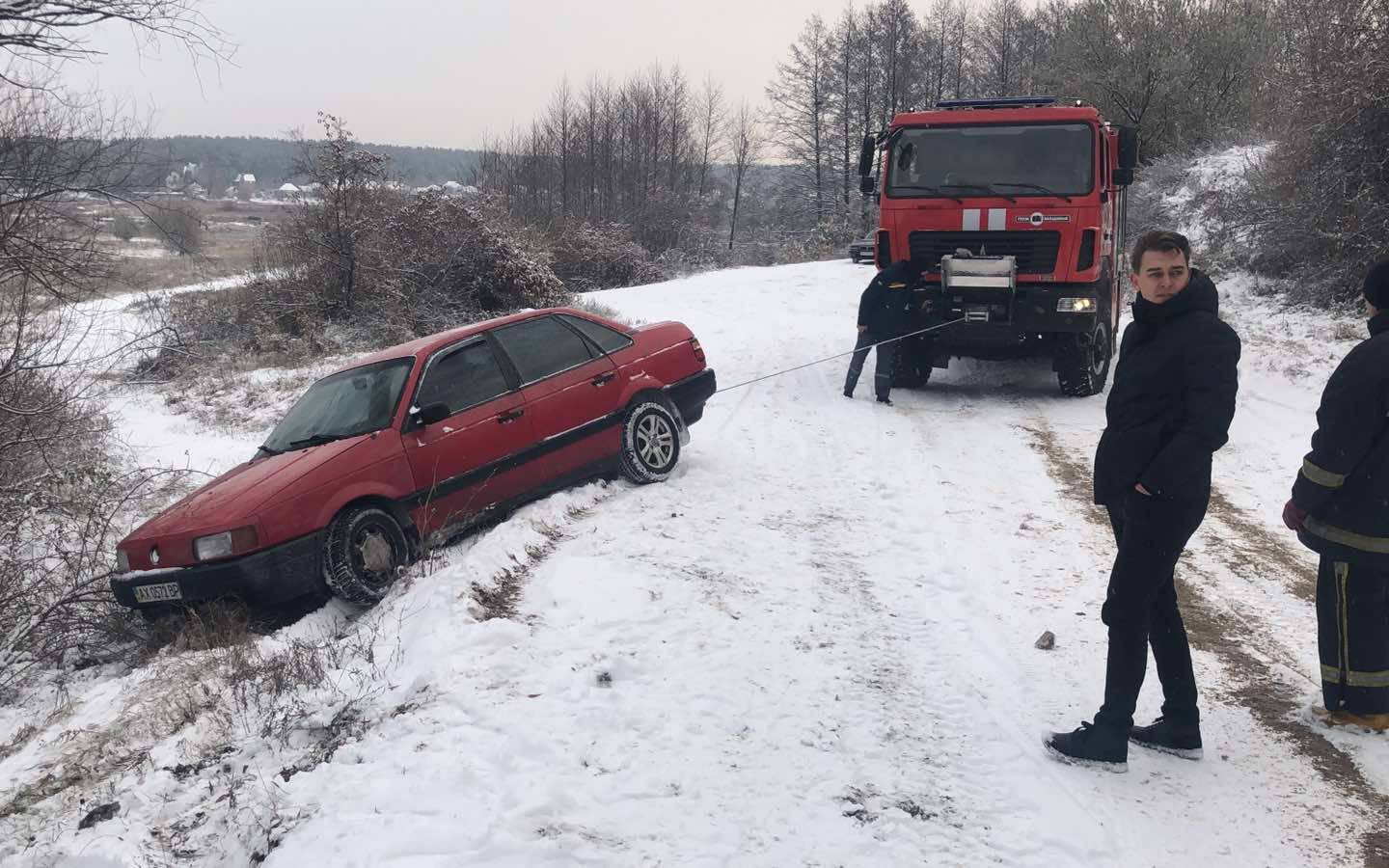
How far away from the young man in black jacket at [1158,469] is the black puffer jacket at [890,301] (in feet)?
22.3

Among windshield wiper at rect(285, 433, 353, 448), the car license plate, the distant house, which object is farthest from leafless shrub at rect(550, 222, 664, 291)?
the distant house

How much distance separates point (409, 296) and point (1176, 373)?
57.8 ft

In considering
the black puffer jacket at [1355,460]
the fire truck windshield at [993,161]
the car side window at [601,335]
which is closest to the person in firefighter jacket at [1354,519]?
the black puffer jacket at [1355,460]

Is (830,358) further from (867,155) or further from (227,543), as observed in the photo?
(227,543)

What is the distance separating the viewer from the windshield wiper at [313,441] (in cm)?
607

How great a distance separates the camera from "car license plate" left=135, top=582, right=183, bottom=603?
5332 millimetres

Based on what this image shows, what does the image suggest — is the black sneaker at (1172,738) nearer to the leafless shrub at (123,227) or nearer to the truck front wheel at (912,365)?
the leafless shrub at (123,227)

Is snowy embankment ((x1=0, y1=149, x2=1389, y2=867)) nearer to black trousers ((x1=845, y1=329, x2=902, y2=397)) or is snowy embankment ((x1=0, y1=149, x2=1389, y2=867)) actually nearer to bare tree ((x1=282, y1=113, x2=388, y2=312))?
black trousers ((x1=845, y1=329, x2=902, y2=397))

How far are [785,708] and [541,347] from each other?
4010 millimetres

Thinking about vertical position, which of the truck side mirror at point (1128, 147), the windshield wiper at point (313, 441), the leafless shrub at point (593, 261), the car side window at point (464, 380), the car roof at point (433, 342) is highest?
the truck side mirror at point (1128, 147)

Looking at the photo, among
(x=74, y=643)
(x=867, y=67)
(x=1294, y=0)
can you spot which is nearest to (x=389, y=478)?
(x=74, y=643)

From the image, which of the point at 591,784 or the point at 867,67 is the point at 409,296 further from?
the point at 867,67

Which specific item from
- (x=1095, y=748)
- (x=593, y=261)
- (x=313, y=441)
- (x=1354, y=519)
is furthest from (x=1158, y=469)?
(x=593, y=261)

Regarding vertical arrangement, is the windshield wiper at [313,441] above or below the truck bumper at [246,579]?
above
